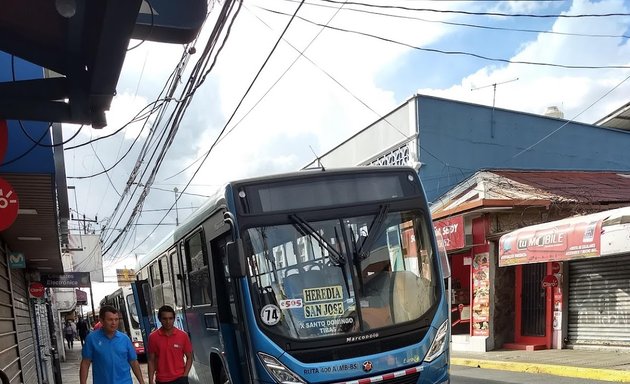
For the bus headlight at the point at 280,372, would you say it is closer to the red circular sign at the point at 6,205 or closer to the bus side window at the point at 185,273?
the red circular sign at the point at 6,205

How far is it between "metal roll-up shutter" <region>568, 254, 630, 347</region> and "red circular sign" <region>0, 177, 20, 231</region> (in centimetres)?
1257

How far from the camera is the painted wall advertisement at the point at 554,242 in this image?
1191 cm

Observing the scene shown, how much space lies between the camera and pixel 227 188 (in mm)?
6367

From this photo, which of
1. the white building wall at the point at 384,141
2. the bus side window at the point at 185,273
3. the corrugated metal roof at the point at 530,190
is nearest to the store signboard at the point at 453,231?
the corrugated metal roof at the point at 530,190

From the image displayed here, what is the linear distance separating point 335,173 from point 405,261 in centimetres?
122

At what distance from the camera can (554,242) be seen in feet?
42.5

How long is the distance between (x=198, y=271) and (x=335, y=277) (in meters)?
2.72

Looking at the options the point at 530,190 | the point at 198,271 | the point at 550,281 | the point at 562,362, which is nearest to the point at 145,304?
the point at 198,271

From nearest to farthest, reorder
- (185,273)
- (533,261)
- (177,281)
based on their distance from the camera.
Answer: (185,273)
(177,281)
(533,261)

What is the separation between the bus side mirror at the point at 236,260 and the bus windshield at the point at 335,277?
182mm

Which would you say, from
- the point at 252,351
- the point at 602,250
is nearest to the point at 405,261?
the point at 252,351

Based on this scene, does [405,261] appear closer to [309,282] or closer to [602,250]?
[309,282]

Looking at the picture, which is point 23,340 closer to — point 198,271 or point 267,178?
point 198,271

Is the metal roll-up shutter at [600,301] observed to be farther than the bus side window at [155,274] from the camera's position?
Yes
